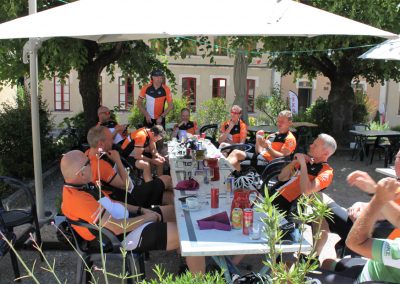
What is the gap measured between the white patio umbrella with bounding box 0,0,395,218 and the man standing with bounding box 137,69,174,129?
3724 millimetres

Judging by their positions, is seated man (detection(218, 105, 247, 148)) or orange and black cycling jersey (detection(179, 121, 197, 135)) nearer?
seated man (detection(218, 105, 247, 148))

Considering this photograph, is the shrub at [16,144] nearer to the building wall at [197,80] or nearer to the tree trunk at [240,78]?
the tree trunk at [240,78]

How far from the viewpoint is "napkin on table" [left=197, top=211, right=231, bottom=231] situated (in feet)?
9.00

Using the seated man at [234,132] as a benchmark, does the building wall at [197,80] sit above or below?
above

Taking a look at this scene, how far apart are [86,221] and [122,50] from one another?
6.54m

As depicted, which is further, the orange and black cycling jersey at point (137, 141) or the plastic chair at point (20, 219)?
the orange and black cycling jersey at point (137, 141)

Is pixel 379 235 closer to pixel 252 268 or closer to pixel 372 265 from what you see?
pixel 372 265

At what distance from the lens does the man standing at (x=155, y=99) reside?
7.12 m

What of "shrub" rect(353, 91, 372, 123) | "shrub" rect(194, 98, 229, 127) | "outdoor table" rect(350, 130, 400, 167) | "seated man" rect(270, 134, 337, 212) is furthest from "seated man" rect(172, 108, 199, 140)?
"shrub" rect(353, 91, 372, 123)

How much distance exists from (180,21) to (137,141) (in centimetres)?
298

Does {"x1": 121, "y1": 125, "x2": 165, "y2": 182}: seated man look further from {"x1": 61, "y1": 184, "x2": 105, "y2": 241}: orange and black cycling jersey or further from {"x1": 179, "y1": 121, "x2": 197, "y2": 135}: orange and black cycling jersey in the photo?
{"x1": 61, "y1": 184, "x2": 105, "y2": 241}: orange and black cycling jersey

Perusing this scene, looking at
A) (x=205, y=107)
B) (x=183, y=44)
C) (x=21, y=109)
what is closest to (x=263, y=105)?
(x=205, y=107)

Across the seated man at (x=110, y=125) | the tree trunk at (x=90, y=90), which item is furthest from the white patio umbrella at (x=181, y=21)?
the tree trunk at (x=90, y=90)

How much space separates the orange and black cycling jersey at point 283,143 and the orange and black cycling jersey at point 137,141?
1655mm
